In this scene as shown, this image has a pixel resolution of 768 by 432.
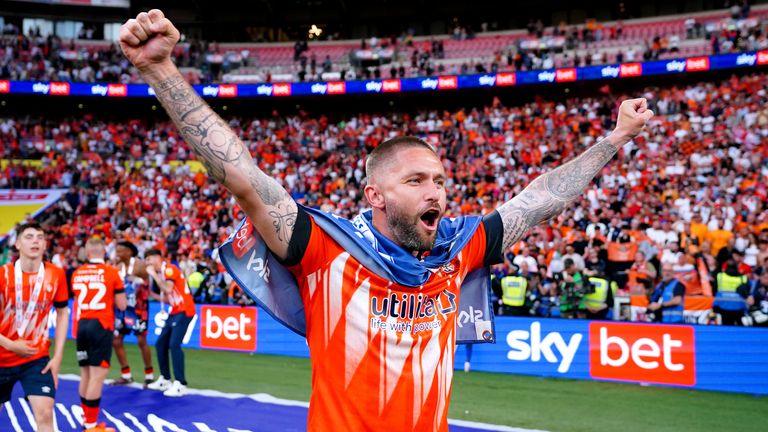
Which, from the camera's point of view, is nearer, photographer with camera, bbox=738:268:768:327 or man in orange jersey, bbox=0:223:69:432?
man in orange jersey, bbox=0:223:69:432

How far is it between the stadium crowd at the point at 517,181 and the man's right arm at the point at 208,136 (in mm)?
Result: 10201

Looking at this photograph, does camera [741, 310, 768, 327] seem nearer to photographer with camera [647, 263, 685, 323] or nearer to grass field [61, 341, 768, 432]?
photographer with camera [647, 263, 685, 323]

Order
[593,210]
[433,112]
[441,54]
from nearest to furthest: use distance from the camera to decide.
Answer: [593,210] → [433,112] → [441,54]

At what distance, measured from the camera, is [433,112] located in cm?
3091

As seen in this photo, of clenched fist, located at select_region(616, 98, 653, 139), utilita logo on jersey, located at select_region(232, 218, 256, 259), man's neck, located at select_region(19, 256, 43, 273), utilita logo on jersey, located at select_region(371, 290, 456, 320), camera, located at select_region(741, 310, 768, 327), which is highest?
clenched fist, located at select_region(616, 98, 653, 139)

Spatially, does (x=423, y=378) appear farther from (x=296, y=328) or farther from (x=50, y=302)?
(x=50, y=302)

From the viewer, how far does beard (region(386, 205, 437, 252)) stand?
2.70 m

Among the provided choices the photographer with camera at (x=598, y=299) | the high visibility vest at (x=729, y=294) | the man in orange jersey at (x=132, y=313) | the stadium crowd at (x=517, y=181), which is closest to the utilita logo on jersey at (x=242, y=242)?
the man in orange jersey at (x=132, y=313)

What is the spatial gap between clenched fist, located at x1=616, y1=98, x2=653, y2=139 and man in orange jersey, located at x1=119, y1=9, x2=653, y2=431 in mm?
965

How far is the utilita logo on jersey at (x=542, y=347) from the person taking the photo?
37.9 ft

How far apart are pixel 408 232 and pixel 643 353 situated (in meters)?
9.29

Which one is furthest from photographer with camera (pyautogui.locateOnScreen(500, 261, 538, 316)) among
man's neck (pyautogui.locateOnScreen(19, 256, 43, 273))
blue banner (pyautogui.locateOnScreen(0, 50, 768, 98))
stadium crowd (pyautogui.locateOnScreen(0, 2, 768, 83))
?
stadium crowd (pyautogui.locateOnScreen(0, 2, 768, 83))

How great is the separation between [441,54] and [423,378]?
32.1 m

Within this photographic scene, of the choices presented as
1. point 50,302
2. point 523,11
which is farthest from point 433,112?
point 50,302
